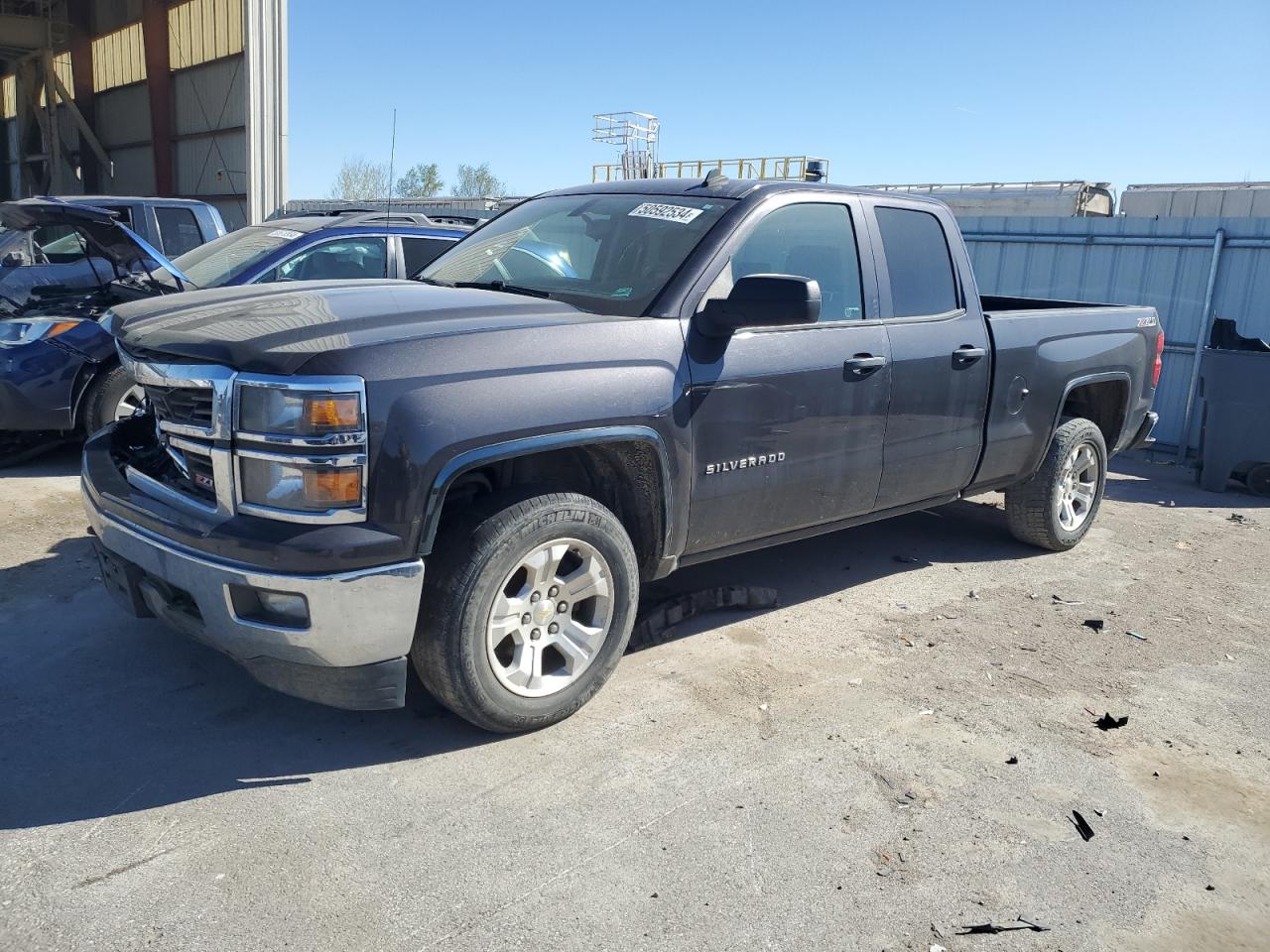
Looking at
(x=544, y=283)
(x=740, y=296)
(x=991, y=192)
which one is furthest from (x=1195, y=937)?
(x=991, y=192)

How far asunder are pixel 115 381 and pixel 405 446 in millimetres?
4749

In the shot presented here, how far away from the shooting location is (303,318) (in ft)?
10.9

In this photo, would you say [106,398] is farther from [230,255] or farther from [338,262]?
[338,262]

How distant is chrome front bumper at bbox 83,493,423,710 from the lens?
9.82 ft

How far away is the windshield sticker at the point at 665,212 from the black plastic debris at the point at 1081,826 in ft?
8.62

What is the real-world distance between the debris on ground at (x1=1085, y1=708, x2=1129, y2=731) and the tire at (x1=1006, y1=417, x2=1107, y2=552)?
2160 millimetres

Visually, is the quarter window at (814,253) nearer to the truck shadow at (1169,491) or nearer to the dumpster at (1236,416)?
the truck shadow at (1169,491)

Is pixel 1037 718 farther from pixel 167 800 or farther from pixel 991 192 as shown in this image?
pixel 991 192

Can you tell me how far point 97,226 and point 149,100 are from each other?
2632 centimetres

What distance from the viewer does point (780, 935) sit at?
265 centimetres

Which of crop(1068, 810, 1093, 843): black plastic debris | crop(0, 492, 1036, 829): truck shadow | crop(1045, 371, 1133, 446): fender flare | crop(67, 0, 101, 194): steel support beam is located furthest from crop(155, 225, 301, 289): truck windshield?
crop(67, 0, 101, 194): steel support beam

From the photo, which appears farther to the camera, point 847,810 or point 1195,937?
point 847,810

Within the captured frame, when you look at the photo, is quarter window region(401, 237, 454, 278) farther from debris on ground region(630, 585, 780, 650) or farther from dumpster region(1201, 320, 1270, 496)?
dumpster region(1201, 320, 1270, 496)

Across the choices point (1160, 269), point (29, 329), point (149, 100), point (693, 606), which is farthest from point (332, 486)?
point (149, 100)
